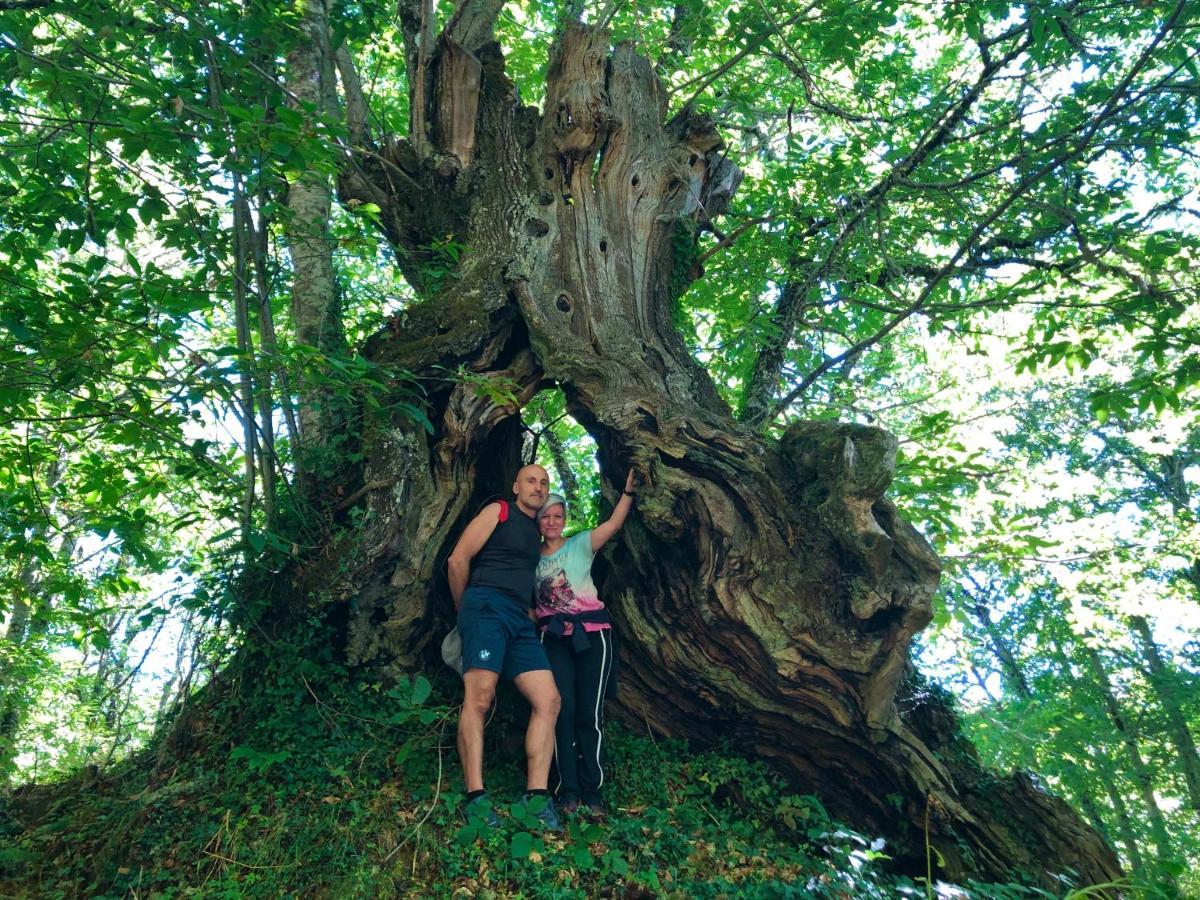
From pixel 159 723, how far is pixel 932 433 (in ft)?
21.4

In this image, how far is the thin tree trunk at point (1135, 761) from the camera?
14406 millimetres

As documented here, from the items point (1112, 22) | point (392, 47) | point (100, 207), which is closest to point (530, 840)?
point (100, 207)

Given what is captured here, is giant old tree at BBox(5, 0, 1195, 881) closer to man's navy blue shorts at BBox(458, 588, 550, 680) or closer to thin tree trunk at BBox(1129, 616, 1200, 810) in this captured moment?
man's navy blue shorts at BBox(458, 588, 550, 680)

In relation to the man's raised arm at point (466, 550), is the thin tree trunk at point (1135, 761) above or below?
below

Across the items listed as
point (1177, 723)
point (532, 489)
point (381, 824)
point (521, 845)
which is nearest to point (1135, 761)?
point (1177, 723)

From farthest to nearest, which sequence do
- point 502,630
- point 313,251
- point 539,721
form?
1. point 313,251
2. point 502,630
3. point 539,721

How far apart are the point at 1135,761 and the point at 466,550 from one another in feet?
54.9

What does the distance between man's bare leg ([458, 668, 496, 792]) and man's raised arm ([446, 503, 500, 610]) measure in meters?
0.57

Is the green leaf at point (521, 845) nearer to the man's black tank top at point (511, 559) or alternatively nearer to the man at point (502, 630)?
the man at point (502, 630)

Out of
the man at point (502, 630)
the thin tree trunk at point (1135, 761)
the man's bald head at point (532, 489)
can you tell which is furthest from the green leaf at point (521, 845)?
the thin tree trunk at point (1135, 761)

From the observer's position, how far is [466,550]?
4730mm

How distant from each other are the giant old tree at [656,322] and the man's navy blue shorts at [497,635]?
52 cm

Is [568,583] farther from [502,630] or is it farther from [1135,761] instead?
[1135,761]

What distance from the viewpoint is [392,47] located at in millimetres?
10195
